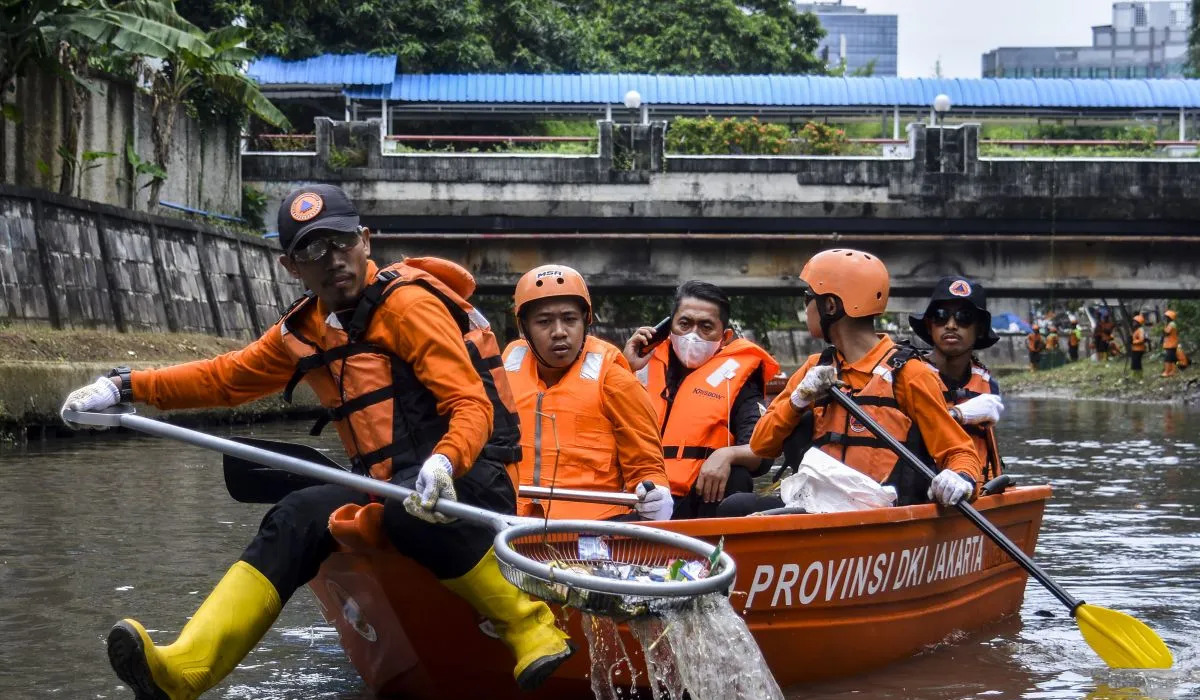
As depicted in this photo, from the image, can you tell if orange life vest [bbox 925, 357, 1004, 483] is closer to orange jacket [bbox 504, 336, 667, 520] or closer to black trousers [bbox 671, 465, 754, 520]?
black trousers [bbox 671, 465, 754, 520]

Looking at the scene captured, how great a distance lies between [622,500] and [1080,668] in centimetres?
223

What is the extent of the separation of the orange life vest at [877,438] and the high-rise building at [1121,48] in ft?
430

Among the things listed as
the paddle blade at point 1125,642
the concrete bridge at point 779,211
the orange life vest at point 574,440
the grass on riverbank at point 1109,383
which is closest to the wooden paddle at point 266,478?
the orange life vest at point 574,440

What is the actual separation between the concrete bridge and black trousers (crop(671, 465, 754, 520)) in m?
20.0

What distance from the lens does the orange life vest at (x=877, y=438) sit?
22.1 ft

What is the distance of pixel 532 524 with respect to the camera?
4.85 metres

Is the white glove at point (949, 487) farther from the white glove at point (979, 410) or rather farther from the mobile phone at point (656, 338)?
the mobile phone at point (656, 338)

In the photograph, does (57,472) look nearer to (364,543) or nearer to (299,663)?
(299,663)

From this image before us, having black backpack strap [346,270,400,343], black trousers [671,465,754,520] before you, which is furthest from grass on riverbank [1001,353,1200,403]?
black backpack strap [346,270,400,343]

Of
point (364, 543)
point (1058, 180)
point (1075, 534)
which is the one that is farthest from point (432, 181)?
point (364, 543)

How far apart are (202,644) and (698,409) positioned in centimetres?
334

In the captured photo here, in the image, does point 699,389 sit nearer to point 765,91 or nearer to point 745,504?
point 745,504

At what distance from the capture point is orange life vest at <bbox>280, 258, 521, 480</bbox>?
5.05 meters

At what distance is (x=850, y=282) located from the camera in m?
6.71
